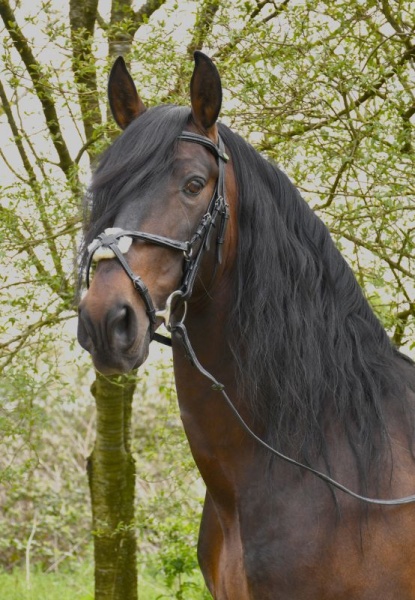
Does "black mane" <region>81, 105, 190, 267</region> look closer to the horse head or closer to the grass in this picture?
the horse head

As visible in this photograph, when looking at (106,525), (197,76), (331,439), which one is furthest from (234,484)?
(106,525)

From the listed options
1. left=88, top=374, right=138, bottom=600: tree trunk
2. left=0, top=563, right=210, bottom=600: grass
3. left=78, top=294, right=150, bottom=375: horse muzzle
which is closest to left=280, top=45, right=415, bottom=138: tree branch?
left=88, top=374, right=138, bottom=600: tree trunk

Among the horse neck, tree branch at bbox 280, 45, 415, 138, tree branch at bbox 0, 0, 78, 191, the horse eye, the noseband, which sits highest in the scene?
tree branch at bbox 0, 0, 78, 191

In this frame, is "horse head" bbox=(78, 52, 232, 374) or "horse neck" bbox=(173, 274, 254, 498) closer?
"horse head" bbox=(78, 52, 232, 374)

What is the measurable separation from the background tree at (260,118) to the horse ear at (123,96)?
4.68 ft

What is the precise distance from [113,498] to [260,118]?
3182 mm

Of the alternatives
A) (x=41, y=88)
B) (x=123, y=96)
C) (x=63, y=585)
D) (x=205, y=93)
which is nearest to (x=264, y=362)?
(x=205, y=93)

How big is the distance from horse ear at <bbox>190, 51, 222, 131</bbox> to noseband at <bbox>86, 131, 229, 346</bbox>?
0.08 m

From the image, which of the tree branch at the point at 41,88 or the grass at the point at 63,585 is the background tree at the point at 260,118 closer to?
the tree branch at the point at 41,88

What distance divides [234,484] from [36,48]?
4.06m

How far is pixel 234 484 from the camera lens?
10.2 ft

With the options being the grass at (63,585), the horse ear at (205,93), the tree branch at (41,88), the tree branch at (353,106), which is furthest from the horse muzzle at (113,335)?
the grass at (63,585)

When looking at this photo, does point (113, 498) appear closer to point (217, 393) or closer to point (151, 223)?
point (217, 393)

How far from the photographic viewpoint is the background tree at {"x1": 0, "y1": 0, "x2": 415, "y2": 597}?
4.76 metres
